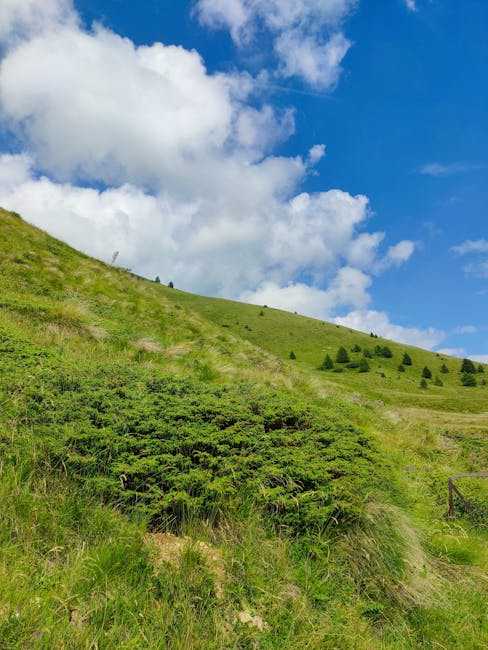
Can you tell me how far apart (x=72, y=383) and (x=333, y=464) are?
169 inches

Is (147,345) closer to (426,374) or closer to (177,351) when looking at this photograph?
(177,351)

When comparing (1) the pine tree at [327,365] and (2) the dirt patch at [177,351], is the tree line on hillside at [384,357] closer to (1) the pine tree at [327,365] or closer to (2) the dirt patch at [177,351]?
(1) the pine tree at [327,365]

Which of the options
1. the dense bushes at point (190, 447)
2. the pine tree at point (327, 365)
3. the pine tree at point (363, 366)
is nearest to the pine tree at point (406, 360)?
the pine tree at point (363, 366)

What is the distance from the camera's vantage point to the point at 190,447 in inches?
233

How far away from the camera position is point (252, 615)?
4004 mm

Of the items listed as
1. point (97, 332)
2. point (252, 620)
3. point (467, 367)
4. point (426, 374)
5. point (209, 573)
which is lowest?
point (252, 620)

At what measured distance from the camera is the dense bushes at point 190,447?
5.20 m

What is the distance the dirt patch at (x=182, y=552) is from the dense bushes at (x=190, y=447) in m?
0.24

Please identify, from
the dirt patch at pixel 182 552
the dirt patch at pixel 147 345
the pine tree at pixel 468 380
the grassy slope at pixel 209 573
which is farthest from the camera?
the pine tree at pixel 468 380

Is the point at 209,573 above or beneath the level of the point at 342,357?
beneath

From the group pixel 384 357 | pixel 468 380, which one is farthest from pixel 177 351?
pixel 384 357

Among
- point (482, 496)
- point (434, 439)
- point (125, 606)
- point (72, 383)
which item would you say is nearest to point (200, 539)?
point (125, 606)

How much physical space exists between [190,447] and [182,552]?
1710mm

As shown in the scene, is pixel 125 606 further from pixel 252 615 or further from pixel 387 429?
pixel 387 429
